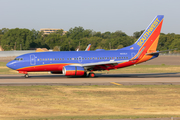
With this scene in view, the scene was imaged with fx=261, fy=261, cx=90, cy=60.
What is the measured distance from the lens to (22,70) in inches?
1505

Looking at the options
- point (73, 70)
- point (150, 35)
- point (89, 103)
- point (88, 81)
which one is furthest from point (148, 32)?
point (89, 103)

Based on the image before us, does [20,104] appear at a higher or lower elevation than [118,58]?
lower

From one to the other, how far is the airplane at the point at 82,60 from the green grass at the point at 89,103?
36.2 feet

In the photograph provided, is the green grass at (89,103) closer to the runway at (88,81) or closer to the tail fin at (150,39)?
the runway at (88,81)

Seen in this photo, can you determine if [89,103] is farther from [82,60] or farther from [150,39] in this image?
[150,39]

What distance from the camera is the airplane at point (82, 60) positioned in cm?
3788

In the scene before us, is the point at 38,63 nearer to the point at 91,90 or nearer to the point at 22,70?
the point at 22,70

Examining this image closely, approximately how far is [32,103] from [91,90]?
7705 millimetres


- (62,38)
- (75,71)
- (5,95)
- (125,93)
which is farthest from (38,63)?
(62,38)

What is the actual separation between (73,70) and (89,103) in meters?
16.8

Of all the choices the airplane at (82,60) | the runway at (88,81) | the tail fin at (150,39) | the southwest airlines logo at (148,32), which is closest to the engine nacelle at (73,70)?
the airplane at (82,60)

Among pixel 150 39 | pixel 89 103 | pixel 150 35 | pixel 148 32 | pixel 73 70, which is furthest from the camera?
pixel 148 32

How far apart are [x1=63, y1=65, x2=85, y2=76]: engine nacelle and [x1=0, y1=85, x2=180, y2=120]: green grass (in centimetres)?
899

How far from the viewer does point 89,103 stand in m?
20.0
